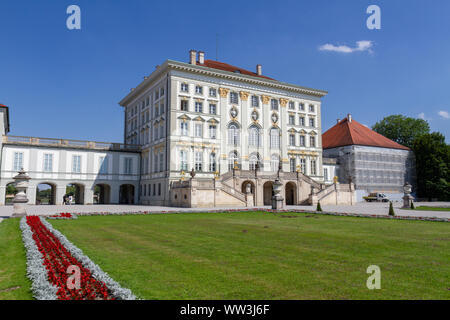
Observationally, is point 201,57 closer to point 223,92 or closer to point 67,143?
point 223,92

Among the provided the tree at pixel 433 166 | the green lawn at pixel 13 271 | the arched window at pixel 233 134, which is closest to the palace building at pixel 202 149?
the arched window at pixel 233 134

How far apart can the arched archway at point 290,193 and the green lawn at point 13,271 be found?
38.9 meters

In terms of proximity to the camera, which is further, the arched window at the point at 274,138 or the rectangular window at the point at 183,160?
the arched window at the point at 274,138

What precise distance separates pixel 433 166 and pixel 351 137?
17.9 m

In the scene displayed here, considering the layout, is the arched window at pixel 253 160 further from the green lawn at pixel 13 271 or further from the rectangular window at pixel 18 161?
the green lawn at pixel 13 271

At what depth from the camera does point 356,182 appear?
204ft

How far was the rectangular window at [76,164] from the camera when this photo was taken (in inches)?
1940

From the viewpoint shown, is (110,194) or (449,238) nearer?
(449,238)

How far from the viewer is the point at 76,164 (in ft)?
162

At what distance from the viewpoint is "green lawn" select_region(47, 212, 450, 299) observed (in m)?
6.00
